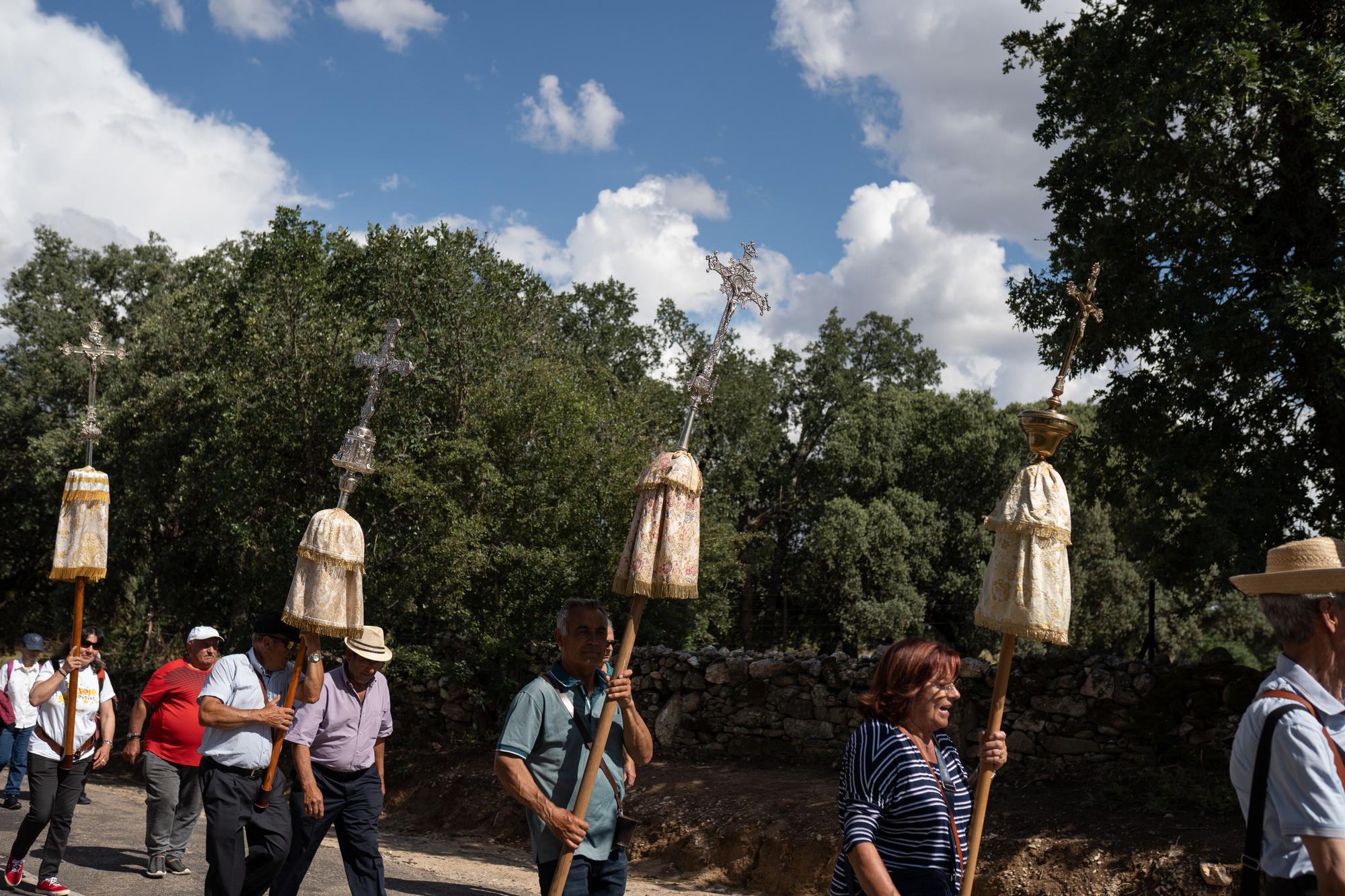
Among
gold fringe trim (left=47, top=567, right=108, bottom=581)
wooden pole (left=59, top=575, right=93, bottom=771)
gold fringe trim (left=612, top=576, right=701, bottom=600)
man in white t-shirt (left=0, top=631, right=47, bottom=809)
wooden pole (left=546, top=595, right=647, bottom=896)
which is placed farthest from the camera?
man in white t-shirt (left=0, top=631, right=47, bottom=809)

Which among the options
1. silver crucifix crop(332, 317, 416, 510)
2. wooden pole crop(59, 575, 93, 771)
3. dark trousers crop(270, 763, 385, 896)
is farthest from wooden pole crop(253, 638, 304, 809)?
wooden pole crop(59, 575, 93, 771)

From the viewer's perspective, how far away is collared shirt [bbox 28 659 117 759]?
8648 mm

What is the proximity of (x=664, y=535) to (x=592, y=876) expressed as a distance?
158 cm

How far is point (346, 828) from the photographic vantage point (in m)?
6.89

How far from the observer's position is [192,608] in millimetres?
20547

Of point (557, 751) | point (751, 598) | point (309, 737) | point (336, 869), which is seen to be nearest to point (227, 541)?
point (336, 869)

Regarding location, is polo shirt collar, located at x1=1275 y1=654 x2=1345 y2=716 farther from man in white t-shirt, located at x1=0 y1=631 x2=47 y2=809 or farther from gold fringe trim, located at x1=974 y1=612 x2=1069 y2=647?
man in white t-shirt, located at x1=0 y1=631 x2=47 y2=809

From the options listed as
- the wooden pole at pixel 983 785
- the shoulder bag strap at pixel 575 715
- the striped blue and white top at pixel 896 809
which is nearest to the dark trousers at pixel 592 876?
the shoulder bag strap at pixel 575 715

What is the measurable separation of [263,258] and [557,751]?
48.4 ft

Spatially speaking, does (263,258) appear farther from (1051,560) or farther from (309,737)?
(1051,560)

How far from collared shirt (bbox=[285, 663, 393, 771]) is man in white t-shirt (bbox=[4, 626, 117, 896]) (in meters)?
2.37

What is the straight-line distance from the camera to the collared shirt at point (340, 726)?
271 inches

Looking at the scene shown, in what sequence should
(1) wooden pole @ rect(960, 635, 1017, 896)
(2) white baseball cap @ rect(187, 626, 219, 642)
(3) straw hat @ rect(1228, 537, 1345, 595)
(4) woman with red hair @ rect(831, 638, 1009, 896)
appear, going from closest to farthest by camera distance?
(3) straw hat @ rect(1228, 537, 1345, 595) < (4) woman with red hair @ rect(831, 638, 1009, 896) < (1) wooden pole @ rect(960, 635, 1017, 896) < (2) white baseball cap @ rect(187, 626, 219, 642)

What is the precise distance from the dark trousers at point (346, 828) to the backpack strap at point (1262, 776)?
505 centimetres
